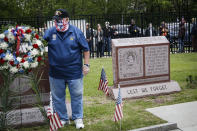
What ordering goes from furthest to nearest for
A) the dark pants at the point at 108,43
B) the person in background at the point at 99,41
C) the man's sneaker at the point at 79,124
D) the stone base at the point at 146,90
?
the dark pants at the point at 108,43 < the person in background at the point at 99,41 < the stone base at the point at 146,90 < the man's sneaker at the point at 79,124

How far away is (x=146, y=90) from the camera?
26.0ft

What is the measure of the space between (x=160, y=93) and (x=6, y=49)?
4631 mm

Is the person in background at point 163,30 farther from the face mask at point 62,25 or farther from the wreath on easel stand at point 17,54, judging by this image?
the wreath on easel stand at point 17,54

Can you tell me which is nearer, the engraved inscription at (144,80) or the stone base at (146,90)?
the stone base at (146,90)

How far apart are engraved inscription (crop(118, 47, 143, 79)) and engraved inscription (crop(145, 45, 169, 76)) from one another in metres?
0.22

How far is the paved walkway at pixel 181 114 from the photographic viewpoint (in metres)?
5.47

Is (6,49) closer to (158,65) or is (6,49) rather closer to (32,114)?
(32,114)

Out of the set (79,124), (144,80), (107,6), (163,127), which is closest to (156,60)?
(144,80)

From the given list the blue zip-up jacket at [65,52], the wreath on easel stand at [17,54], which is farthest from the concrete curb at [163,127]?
the wreath on easel stand at [17,54]

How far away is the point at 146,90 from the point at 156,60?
2.98 feet

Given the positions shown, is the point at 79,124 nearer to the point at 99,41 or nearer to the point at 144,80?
the point at 144,80

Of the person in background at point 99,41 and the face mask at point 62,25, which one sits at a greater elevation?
the face mask at point 62,25

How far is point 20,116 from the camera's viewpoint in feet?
18.5

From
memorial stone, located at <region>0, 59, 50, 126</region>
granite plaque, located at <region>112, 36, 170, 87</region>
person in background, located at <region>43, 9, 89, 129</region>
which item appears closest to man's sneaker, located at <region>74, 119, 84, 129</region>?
person in background, located at <region>43, 9, 89, 129</region>
